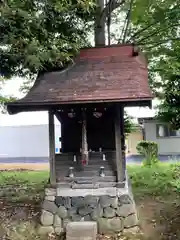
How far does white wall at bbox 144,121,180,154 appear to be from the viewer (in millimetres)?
20031

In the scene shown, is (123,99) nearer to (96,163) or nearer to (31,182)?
(96,163)

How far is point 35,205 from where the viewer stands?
733 cm

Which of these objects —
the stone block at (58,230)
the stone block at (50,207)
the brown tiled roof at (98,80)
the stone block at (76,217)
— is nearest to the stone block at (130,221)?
the stone block at (76,217)

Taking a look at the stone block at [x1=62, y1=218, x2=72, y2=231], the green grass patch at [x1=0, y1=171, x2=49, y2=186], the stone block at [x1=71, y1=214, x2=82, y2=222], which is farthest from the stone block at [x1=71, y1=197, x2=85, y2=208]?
the green grass patch at [x1=0, y1=171, x2=49, y2=186]

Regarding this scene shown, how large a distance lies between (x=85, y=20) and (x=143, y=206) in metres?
4.91

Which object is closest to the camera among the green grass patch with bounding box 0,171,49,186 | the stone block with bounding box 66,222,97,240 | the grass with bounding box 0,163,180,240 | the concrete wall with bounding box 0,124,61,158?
the stone block with bounding box 66,222,97,240

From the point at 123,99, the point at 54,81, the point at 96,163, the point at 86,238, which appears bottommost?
the point at 86,238

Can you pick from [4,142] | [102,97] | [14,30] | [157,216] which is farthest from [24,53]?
[4,142]

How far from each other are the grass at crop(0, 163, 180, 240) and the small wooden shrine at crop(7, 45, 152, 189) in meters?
1.22

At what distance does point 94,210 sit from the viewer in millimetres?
6141

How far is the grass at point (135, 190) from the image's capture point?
6682 millimetres

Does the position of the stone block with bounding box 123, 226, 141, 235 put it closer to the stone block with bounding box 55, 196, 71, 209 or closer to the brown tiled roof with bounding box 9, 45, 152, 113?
the stone block with bounding box 55, 196, 71, 209

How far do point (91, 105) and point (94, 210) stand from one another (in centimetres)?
203

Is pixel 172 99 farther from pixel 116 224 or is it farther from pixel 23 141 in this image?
pixel 23 141
